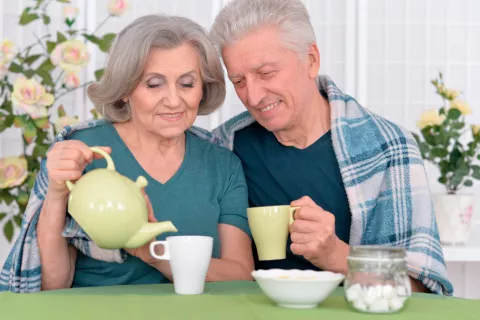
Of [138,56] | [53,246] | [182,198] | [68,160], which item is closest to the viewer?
[68,160]

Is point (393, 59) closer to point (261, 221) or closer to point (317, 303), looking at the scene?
point (261, 221)

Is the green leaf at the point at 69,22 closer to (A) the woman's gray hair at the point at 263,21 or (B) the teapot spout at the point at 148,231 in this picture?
(A) the woman's gray hair at the point at 263,21

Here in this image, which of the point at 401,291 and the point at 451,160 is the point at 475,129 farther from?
the point at 401,291

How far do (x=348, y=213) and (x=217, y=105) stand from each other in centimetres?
50

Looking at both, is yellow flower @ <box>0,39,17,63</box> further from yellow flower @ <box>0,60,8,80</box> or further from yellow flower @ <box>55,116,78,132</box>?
yellow flower @ <box>55,116,78,132</box>

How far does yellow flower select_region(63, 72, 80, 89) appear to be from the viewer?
117 inches

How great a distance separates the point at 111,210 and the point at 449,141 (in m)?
2.15

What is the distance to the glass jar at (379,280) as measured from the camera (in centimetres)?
126

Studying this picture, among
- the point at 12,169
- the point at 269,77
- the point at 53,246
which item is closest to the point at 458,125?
the point at 269,77

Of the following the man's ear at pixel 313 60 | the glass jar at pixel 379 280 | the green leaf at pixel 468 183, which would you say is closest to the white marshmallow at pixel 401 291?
the glass jar at pixel 379 280

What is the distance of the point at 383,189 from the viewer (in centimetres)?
207

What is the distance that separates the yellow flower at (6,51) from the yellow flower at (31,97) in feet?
0.44

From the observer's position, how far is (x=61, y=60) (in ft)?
9.70

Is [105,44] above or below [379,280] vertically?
above
